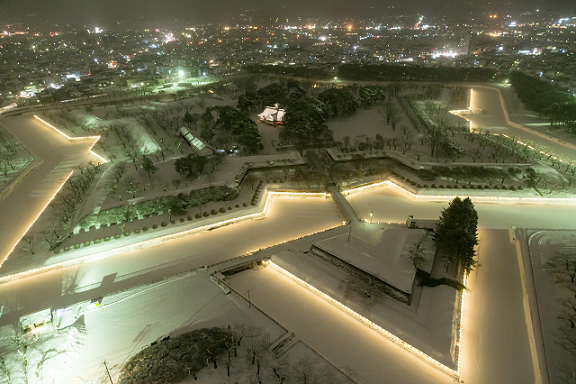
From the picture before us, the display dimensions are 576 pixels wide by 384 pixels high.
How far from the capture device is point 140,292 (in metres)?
15.1

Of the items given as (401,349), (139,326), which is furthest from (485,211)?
(139,326)

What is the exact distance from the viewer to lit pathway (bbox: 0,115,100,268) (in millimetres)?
20141

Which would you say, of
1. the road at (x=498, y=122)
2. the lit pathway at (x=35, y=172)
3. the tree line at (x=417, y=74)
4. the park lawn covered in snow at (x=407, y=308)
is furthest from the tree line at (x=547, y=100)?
the lit pathway at (x=35, y=172)

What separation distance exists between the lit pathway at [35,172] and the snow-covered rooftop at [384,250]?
19.2 metres

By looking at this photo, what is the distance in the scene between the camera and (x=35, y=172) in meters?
26.2

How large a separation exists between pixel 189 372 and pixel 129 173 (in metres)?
18.4

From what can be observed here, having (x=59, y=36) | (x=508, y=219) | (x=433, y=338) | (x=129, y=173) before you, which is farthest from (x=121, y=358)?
(x=59, y=36)

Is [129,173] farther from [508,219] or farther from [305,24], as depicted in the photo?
[305,24]

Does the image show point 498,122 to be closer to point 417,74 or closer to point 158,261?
point 417,74

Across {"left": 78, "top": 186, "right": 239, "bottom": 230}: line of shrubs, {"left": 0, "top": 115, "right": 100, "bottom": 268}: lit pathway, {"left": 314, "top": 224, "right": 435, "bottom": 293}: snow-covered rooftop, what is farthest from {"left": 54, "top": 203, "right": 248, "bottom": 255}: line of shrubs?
{"left": 314, "top": 224, "right": 435, "bottom": 293}: snow-covered rooftop

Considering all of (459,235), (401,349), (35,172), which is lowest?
(401,349)

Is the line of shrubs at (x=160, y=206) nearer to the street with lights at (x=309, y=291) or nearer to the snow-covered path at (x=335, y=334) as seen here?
the street with lights at (x=309, y=291)

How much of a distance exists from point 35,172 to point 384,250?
28.5m

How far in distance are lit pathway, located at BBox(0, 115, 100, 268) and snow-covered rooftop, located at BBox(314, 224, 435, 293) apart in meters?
19.2
